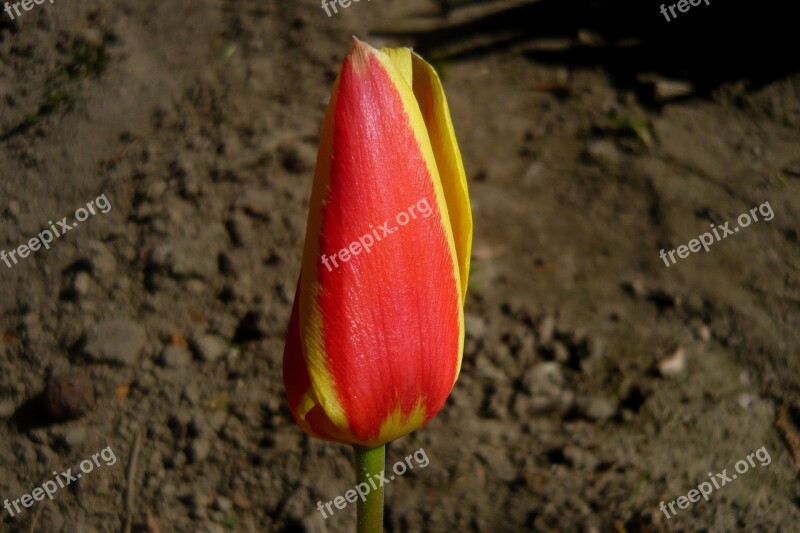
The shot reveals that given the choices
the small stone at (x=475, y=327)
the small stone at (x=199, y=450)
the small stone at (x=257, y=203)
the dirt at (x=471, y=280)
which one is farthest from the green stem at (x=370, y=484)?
the small stone at (x=257, y=203)

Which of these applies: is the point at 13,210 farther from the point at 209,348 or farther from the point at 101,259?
the point at 209,348

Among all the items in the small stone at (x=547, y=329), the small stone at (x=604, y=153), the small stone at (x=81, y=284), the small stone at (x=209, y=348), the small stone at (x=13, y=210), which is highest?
the small stone at (x=13, y=210)

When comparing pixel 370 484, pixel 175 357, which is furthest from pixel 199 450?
pixel 370 484

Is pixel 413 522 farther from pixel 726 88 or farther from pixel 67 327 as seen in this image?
pixel 726 88

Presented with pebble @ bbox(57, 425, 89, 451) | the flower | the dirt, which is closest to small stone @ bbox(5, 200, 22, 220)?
the dirt

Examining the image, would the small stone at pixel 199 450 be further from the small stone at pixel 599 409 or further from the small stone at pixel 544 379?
the small stone at pixel 599 409

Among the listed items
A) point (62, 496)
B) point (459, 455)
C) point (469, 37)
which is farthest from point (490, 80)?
point (62, 496)
